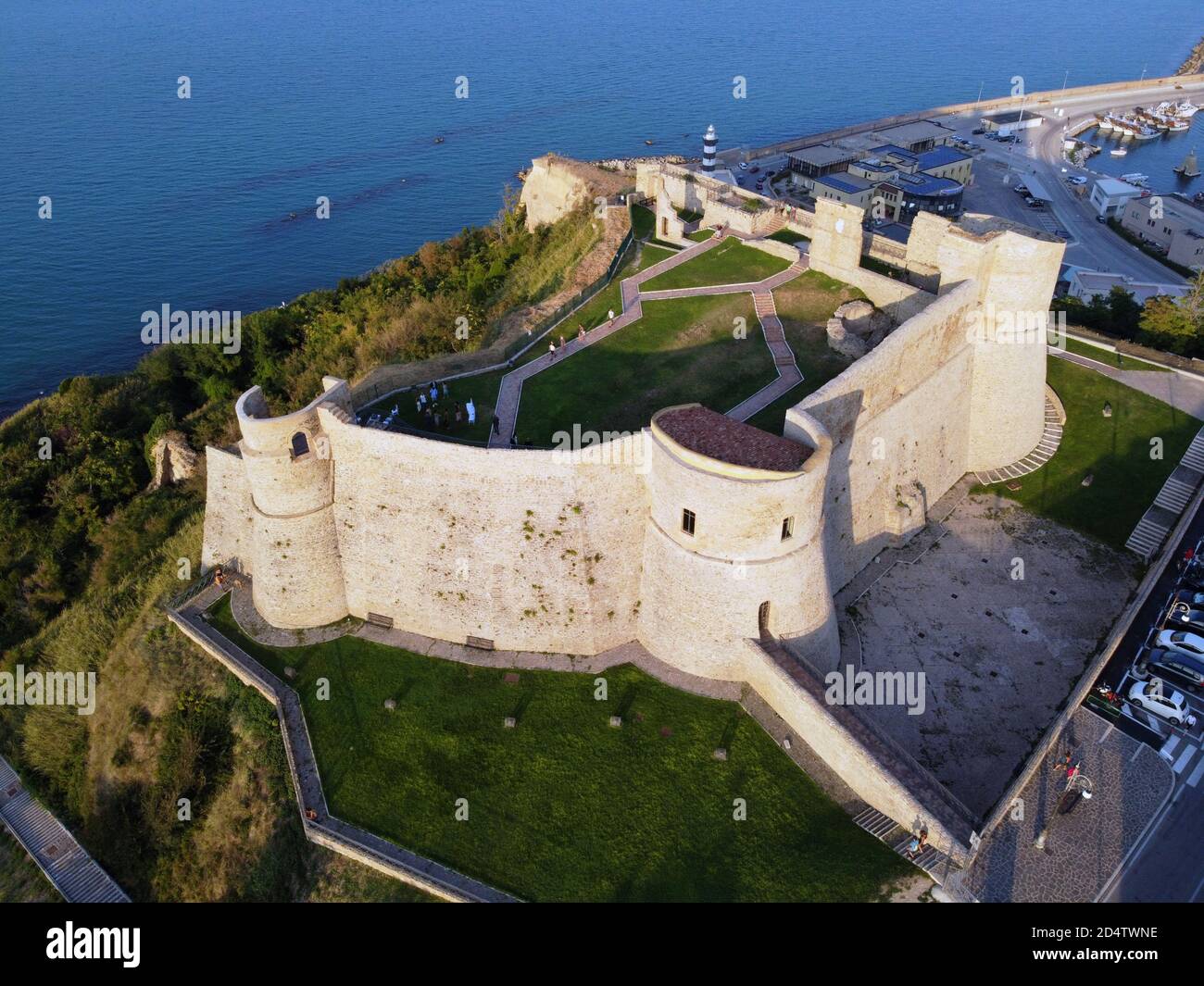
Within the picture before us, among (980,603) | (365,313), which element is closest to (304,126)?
(365,313)

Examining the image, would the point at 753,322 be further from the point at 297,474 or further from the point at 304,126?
the point at 304,126

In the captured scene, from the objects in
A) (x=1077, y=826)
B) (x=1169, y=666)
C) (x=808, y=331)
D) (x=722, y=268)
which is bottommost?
(x=1077, y=826)

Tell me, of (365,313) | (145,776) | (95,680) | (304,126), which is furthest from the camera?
(304,126)

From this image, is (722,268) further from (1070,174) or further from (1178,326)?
(1070,174)

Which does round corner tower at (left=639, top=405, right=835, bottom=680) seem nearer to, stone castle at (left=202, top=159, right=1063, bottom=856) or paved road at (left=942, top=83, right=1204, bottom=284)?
stone castle at (left=202, top=159, right=1063, bottom=856)

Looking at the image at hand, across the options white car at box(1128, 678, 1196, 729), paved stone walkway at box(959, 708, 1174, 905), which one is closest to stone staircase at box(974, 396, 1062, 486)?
white car at box(1128, 678, 1196, 729)

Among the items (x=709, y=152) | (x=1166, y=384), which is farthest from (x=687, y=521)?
(x=709, y=152)
